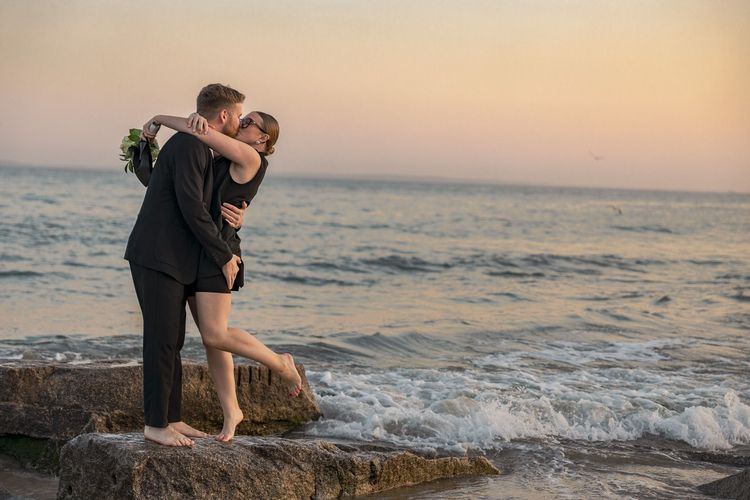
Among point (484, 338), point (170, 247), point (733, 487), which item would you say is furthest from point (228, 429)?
point (484, 338)

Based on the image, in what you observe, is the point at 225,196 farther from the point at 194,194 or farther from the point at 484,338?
the point at 484,338

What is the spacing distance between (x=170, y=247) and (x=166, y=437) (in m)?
0.93

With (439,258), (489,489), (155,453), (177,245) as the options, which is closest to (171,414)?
(155,453)

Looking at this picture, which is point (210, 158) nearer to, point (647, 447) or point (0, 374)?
point (0, 374)

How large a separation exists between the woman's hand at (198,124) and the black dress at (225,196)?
0.89ft

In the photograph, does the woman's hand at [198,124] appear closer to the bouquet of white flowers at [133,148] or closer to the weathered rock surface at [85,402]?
the bouquet of white flowers at [133,148]

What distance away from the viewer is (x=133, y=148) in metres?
4.85

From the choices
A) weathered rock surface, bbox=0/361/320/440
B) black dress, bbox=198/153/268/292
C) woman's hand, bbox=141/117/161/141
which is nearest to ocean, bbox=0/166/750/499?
weathered rock surface, bbox=0/361/320/440

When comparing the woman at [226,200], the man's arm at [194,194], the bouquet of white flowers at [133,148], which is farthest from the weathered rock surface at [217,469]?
the bouquet of white flowers at [133,148]

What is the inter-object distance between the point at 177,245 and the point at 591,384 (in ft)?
18.2

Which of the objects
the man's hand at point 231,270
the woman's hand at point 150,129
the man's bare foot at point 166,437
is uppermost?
the woman's hand at point 150,129

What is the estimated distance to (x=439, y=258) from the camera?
2406cm

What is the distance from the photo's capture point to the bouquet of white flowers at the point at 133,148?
15.7ft

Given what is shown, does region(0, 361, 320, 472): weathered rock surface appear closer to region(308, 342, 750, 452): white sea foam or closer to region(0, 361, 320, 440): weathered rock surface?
region(0, 361, 320, 440): weathered rock surface
